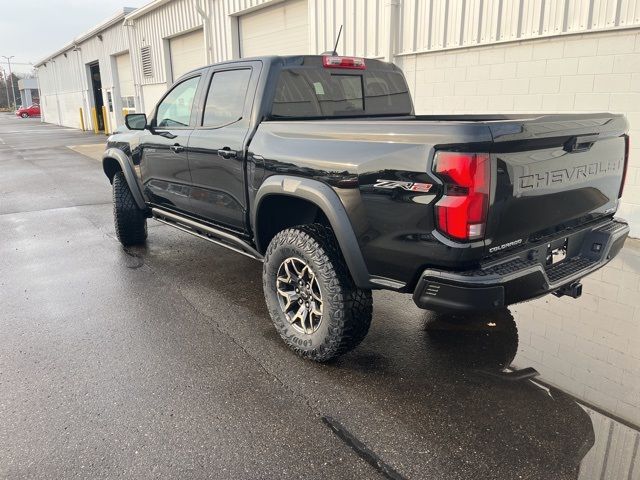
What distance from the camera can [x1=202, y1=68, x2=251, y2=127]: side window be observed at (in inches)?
149

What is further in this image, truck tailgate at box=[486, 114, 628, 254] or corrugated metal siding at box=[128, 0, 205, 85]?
corrugated metal siding at box=[128, 0, 205, 85]

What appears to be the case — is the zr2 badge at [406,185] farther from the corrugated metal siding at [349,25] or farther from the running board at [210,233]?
the corrugated metal siding at [349,25]

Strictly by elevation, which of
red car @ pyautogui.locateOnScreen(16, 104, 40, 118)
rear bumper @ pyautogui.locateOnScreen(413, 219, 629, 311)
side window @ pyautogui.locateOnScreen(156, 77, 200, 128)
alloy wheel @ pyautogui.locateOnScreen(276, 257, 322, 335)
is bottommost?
alloy wheel @ pyautogui.locateOnScreen(276, 257, 322, 335)

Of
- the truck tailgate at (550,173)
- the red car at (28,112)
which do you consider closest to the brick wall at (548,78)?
the truck tailgate at (550,173)

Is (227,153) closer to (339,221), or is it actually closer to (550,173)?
(339,221)

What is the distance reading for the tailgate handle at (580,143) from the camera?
8.82ft

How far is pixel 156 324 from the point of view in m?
3.85

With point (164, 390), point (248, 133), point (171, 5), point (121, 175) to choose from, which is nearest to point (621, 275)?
point (248, 133)

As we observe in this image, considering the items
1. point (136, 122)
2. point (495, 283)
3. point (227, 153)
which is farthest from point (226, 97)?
point (495, 283)

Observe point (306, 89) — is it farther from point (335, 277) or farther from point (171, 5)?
point (171, 5)

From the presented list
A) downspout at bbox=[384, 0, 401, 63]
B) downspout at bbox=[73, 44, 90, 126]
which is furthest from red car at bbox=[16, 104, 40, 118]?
downspout at bbox=[384, 0, 401, 63]

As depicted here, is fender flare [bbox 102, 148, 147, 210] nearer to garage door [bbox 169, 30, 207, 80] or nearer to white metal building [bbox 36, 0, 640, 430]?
white metal building [bbox 36, 0, 640, 430]

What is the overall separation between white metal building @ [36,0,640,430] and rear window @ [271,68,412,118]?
207 cm

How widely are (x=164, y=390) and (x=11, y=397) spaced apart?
0.87 m
